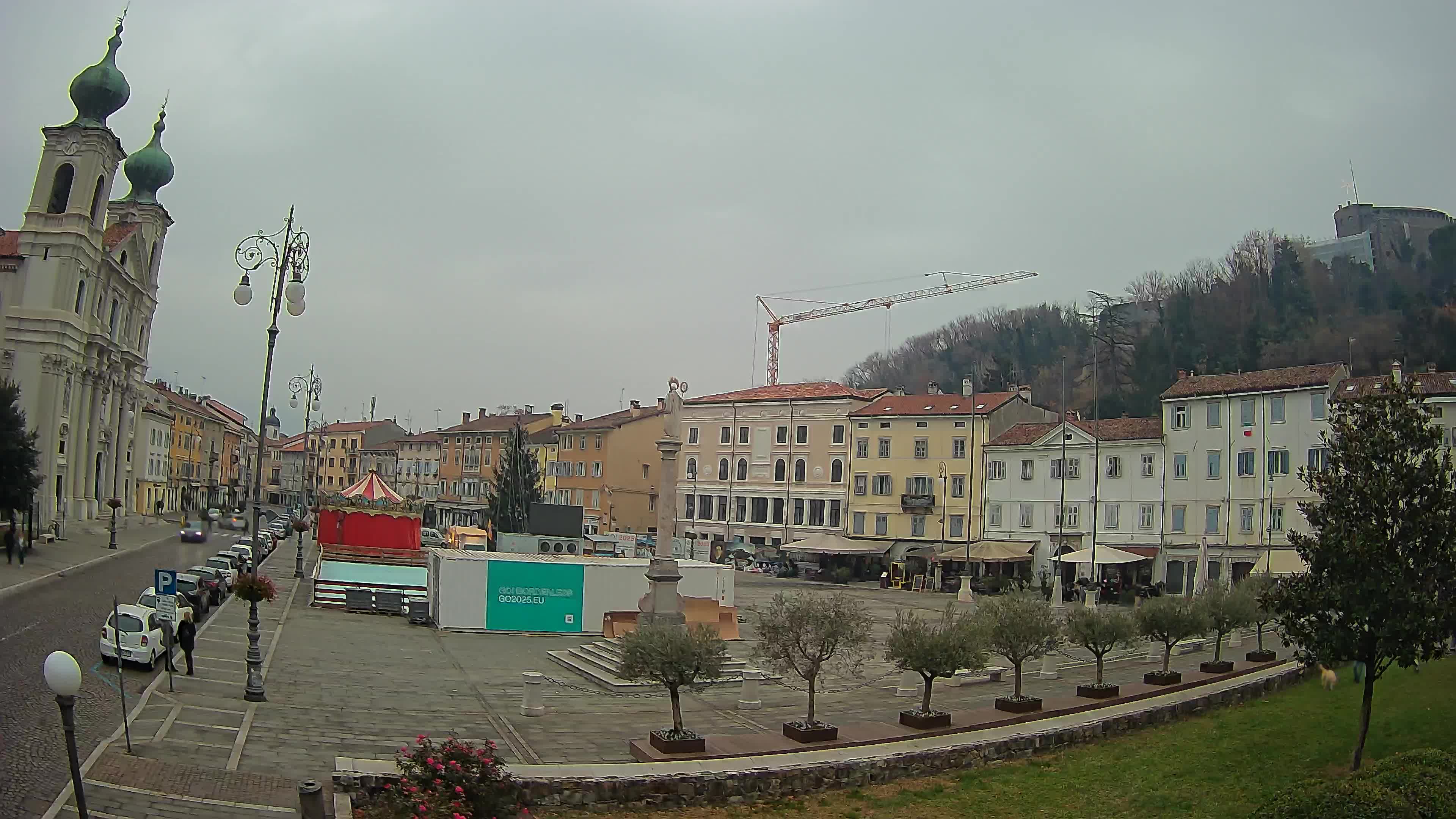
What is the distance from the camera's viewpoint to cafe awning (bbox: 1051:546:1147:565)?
48.5 m

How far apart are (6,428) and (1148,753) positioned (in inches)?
1747

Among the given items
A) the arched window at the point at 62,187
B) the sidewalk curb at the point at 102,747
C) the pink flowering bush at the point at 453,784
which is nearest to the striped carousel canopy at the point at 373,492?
the arched window at the point at 62,187

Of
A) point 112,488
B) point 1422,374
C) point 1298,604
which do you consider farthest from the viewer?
point 112,488

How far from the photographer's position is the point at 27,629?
24.8 m

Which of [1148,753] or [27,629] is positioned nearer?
[1148,753]

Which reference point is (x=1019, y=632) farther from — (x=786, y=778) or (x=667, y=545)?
(x=667, y=545)

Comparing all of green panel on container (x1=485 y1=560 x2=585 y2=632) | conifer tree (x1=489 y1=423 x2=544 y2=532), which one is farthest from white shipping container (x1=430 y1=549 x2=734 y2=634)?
conifer tree (x1=489 y1=423 x2=544 y2=532)

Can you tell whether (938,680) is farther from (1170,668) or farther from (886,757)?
(886,757)

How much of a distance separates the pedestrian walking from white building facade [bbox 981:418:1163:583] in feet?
126

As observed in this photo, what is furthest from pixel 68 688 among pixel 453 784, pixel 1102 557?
pixel 1102 557

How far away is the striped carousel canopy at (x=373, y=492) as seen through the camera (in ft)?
166

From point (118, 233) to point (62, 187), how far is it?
36.5 ft

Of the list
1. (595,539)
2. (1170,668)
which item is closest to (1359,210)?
(595,539)

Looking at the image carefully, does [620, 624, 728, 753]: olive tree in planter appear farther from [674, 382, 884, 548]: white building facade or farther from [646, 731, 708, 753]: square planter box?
[674, 382, 884, 548]: white building facade
